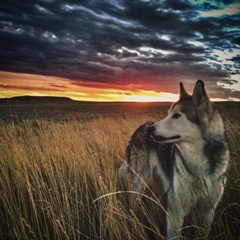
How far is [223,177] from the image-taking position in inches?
103

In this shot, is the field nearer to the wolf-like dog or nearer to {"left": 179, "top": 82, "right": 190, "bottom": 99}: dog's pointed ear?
the wolf-like dog

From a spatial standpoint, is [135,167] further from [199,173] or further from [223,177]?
[223,177]

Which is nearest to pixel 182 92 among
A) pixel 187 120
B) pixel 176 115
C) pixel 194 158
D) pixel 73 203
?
pixel 176 115

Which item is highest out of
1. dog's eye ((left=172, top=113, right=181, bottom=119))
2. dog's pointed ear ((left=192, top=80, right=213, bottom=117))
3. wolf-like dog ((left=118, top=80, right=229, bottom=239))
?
dog's pointed ear ((left=192, top=80, right=213, bottom=117))

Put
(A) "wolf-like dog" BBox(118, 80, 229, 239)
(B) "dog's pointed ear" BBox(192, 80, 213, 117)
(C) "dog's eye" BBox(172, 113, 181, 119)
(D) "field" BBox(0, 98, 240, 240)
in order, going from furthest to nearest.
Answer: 1. (C) "dog's eye" BBox(172, 113, 181, 119)
2. (B) "dog's pointed ear" BBox(192, 80, 213, 117)
3. (A) "wolf-like dog" BBox(118, 80, 229, 239)
4. (D) "field" BBox(0, 98, 240, 240)

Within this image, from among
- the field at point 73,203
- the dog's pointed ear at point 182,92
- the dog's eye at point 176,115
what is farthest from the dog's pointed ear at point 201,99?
the field at point 73,203

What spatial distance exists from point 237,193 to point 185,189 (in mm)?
1205

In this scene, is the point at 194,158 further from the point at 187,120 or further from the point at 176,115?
the point at 176,115

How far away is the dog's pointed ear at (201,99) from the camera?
8.84ft

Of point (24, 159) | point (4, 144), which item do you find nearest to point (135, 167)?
point (24, 159)

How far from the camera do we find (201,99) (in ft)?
8.96

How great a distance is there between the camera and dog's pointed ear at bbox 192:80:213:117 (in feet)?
8.84

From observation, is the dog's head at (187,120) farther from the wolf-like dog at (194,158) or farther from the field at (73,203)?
the field at (73,203)

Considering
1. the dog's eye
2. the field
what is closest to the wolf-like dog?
the dog's eye
